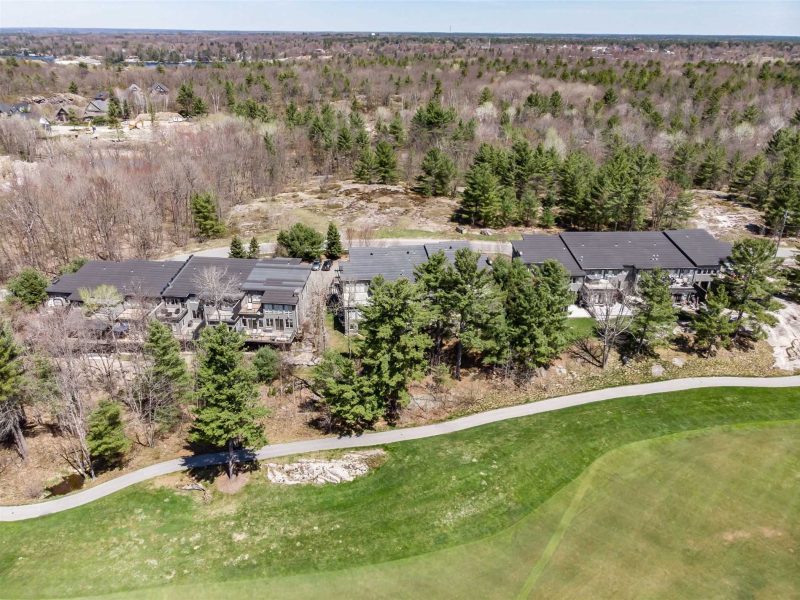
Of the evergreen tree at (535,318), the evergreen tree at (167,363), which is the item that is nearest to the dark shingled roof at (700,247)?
the evergreen tree at (535,318)

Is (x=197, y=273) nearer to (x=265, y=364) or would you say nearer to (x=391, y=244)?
(x=265, y=364)

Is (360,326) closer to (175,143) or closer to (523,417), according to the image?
(523,417)

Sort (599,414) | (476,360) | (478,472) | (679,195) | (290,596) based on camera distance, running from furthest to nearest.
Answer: (679,195), (476,360), (599,414), (478,472), (290,596)

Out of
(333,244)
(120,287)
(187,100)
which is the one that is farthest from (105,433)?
(187,100)

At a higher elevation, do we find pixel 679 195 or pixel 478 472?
pixel 679 195

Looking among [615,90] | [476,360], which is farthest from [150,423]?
[615,90]

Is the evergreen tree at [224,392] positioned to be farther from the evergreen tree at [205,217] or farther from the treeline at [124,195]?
the evergreen tree at [205,217]
